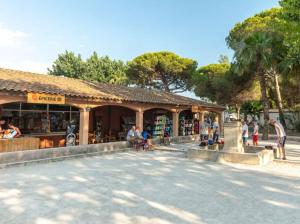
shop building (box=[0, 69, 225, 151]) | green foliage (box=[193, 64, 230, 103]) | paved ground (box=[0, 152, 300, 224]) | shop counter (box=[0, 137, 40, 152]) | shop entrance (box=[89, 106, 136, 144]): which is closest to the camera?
paved ground (box=[0, 152, 300, 224])

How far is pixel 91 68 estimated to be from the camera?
3916cm

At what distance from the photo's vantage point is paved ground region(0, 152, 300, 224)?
185 inches

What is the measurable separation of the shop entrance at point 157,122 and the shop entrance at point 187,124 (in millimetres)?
1153

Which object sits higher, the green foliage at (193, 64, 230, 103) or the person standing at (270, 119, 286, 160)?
the green foliage at (193, 64, 230, 103)

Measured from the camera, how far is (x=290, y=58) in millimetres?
19500

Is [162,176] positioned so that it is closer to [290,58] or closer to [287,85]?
[290,58]

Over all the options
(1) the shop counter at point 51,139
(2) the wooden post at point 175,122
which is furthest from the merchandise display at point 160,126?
(1) the shop counter at point 51,139

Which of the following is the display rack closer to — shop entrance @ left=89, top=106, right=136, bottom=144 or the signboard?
shop entrance @ left=89, top=106, right=136, bottom=144

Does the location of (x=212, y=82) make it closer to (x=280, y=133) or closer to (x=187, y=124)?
(x=187, y=124)

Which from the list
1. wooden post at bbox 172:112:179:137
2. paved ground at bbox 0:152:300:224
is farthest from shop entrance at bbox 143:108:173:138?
paved ground at bbox 0:152:300:224

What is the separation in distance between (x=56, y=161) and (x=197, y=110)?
1272cm

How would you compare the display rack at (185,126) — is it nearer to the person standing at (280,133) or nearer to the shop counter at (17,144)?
the person standing at (280,133)

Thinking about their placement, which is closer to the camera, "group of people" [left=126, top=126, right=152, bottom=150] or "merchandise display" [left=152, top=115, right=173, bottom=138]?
"group of people" [left=126, top=126, right=152, bottom=150]

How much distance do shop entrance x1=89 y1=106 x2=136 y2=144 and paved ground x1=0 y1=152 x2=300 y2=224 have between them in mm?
7797
